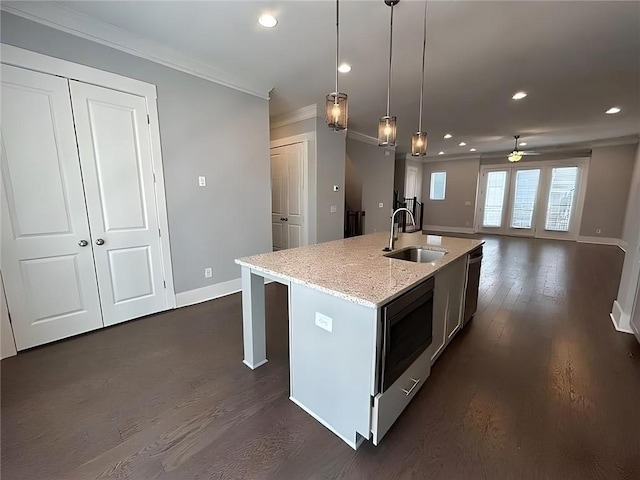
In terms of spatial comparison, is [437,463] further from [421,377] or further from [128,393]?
[128,393]

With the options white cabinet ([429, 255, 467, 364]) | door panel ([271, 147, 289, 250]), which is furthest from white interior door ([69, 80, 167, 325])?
white cabinet ([429, 255, 467, 364])

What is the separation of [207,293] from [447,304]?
270 centimetres

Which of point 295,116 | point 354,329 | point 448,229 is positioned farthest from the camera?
point 448,229

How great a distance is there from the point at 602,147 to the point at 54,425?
10628mm

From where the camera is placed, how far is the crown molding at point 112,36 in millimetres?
2049

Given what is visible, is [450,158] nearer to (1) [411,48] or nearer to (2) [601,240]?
(2) [601,240]

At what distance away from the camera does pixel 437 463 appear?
133 centimetres

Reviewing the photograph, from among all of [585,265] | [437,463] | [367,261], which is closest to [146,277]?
[367,261]

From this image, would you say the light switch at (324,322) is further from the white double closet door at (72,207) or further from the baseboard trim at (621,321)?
the baseboard trim at (621,321)

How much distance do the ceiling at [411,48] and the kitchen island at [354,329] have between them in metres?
1.89

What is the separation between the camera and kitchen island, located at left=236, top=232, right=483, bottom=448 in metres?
1.29

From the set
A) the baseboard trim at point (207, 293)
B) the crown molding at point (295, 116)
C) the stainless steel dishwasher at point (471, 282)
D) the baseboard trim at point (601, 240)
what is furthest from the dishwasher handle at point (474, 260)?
the baseboard trim at point (601, 240)

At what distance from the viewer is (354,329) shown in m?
1.32

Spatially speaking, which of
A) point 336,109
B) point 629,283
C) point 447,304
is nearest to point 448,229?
point 629,283
